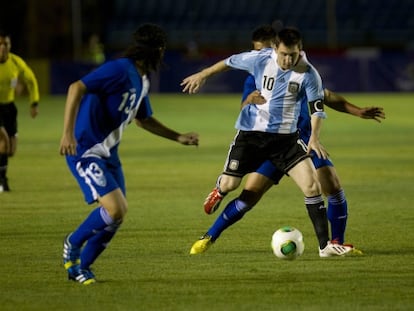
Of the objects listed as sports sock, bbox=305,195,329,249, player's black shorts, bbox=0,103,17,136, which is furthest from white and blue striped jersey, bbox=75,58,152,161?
player's black shorts, bbox=0,103,17,136

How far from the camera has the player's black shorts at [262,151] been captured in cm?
977

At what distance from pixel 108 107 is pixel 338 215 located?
9.53 feet

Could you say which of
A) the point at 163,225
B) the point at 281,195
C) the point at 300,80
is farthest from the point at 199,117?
the point at 300,80

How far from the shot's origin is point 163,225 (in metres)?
12.1

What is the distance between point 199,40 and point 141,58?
42.3 meters

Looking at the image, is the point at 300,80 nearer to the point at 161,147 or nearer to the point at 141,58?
the point at 141,58

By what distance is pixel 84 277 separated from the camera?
8531mm

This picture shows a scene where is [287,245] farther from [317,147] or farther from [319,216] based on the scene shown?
[317,147]

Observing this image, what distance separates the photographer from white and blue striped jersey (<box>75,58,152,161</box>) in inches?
322

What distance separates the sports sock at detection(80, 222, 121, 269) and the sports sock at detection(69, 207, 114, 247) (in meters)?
0.04

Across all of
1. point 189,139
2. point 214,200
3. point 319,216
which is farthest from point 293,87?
point 189,139

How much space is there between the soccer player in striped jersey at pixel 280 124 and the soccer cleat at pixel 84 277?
6.23 feet

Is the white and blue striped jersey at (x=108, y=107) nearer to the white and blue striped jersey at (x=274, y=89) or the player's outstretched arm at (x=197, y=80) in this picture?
the player's outstretched arm at (x=197, y=80)

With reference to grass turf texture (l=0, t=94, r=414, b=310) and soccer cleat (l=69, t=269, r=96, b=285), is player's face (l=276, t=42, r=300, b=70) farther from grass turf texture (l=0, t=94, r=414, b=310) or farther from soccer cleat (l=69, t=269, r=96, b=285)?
soccer cleat (l=69, t=269, r=96, b=285)
